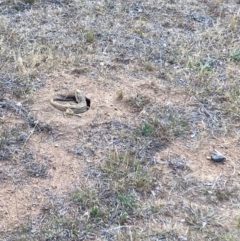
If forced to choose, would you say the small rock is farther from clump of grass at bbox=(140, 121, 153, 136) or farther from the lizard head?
the lizard head

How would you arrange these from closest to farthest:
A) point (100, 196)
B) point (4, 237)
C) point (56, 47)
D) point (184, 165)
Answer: point (4, 237) → point (100, 196) → point (184, 165) → point (56, 47)

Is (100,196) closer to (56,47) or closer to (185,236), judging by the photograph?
(185,236)

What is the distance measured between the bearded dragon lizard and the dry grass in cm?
19

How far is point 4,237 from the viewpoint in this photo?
9.18 ft

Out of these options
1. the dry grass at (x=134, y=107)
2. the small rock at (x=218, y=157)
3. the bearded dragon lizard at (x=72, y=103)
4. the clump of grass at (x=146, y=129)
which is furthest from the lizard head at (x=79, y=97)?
the small rock at (x=218, y=157)

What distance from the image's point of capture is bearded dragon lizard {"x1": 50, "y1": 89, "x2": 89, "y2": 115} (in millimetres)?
3699

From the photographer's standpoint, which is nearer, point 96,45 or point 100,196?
point 100,196

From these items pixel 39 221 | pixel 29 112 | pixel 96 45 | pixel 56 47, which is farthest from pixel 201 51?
pixel 39 221

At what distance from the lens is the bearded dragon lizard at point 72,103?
370cm

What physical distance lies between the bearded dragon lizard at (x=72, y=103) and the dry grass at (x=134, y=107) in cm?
19

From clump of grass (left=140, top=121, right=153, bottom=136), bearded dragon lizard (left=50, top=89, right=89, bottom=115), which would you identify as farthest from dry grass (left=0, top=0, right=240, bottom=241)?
bearded dragon lizard (left=50, top=89, right=89, bottom=115)

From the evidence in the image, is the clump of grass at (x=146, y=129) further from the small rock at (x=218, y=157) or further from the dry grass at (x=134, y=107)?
the small rock at (x=218, y=157)

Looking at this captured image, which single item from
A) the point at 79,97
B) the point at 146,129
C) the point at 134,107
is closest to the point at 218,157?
the point at 146,129

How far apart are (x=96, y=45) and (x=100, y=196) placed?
5.57 feet
